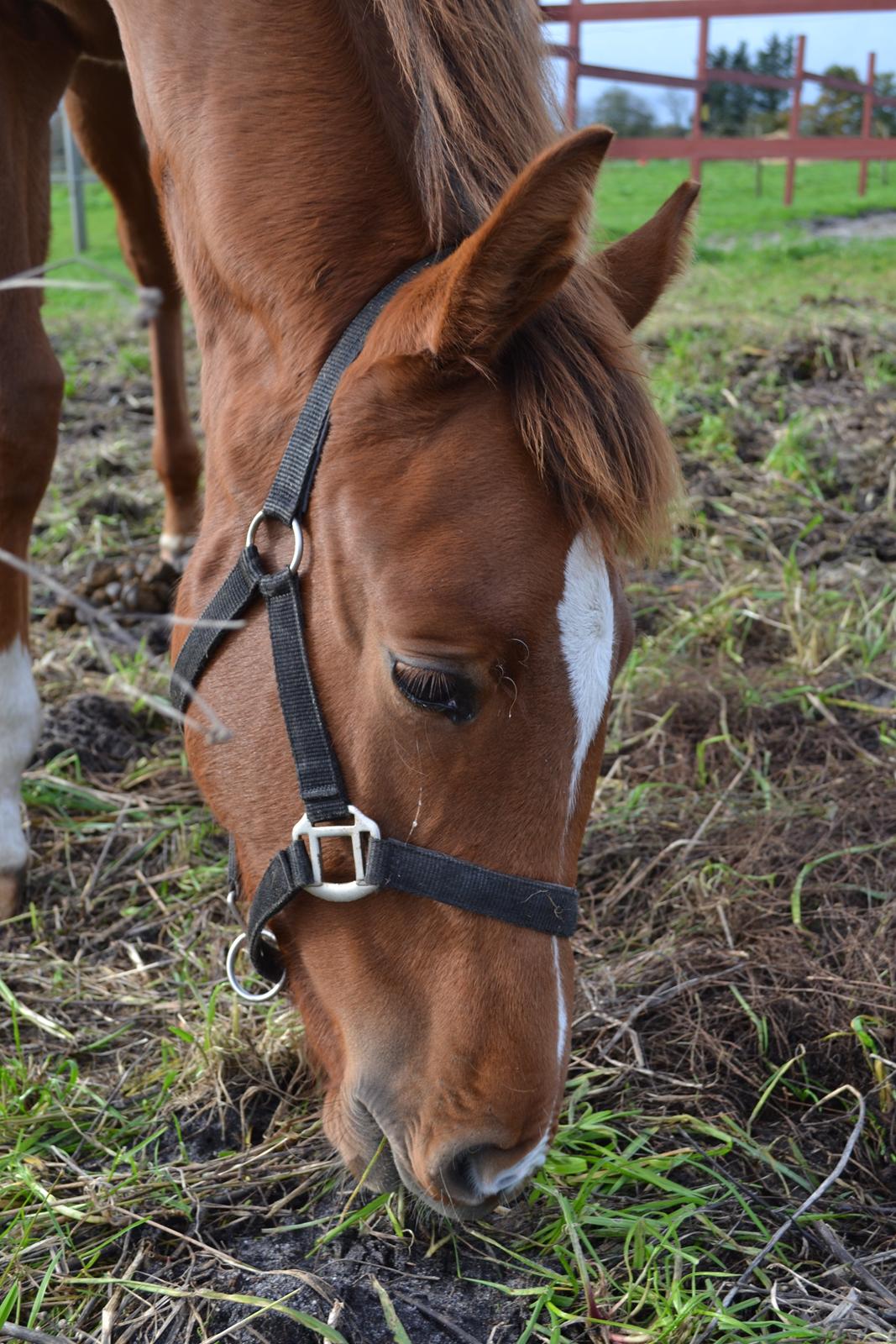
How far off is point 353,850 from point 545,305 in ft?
2.64

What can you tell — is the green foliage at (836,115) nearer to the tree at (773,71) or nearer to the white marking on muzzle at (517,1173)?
the tree at (773,71)

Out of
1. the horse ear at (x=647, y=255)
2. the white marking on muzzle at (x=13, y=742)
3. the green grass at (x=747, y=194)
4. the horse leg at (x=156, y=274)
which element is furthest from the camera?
the green grass at (x=747, y=194)

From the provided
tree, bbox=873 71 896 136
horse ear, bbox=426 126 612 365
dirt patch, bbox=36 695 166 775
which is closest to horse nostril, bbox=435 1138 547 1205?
horse ear, bbox=426 126 612 365

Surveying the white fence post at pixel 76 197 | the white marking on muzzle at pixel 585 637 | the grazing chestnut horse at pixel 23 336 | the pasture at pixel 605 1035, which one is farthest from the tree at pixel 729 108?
the white marking on muzzle at pixel 585 637

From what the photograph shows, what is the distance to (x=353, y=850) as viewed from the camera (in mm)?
1580

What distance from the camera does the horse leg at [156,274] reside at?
382 centimetres

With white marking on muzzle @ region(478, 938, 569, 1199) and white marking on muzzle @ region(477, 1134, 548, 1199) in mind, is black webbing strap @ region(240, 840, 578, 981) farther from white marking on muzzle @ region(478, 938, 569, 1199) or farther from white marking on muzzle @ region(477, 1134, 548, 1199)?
white marking on muzzle @ region(477, 1134, 548, 1199)

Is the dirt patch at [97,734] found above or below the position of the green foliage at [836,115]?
below

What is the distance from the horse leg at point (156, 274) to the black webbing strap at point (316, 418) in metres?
2.46

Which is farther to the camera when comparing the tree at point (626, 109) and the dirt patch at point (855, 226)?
the tree at point (626, 109)

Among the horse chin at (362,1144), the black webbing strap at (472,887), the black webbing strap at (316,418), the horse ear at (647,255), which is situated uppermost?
the horse ear at (647,255)

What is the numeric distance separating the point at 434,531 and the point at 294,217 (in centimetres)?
60

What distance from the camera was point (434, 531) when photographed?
1503 millimetres

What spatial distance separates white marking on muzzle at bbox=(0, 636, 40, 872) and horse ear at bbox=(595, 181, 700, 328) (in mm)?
1598
